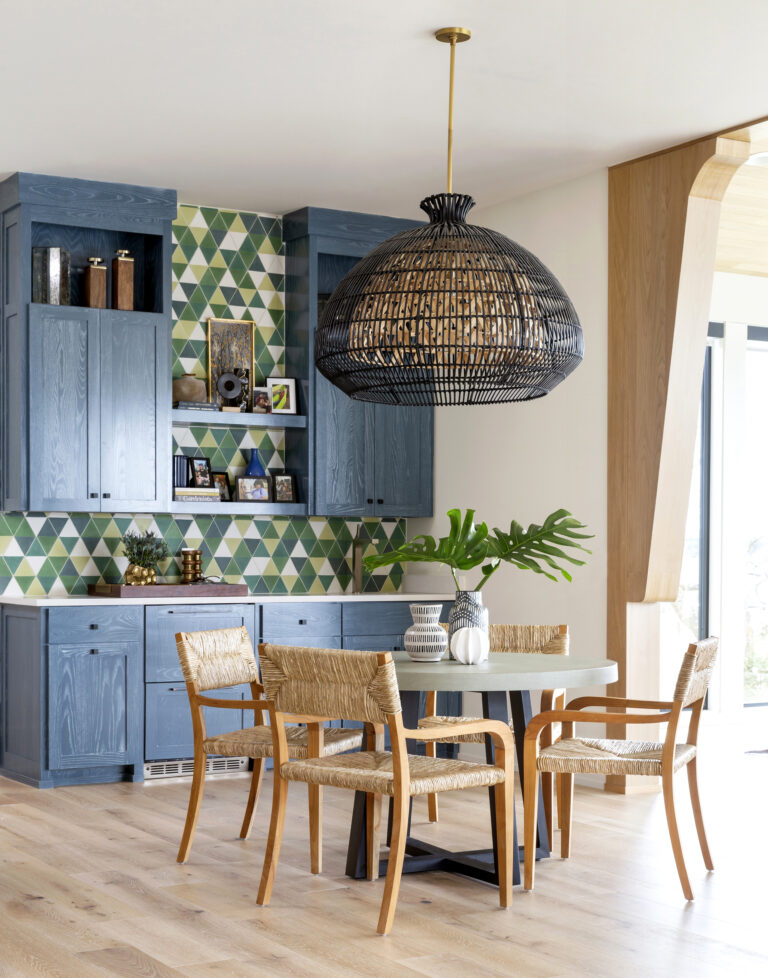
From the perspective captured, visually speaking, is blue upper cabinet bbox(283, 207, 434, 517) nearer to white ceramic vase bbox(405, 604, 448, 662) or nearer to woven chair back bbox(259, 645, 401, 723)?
white ceramic vase bbox(405, 604, 448, 662)

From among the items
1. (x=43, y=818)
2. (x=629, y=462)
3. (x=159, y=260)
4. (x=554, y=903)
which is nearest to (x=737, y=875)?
(x=554, y=903)

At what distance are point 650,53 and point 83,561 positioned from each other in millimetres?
3604

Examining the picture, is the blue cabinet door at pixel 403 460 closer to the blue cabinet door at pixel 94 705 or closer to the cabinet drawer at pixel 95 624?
the cabinet drawer at pixel 95 624

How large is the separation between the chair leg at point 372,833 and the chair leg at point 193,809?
600 mm

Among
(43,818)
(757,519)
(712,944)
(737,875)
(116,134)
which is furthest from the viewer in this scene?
(757,519)

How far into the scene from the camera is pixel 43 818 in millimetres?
5004

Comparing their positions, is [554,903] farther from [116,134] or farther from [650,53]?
[116,134]

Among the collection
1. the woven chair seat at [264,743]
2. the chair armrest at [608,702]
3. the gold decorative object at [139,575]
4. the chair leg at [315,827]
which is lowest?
the chair leg at [315,827]

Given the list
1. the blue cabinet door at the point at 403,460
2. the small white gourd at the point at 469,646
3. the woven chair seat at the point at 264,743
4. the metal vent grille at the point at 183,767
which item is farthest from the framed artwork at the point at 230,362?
the small white gourd at the point at 469,646

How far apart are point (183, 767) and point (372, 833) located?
212cm

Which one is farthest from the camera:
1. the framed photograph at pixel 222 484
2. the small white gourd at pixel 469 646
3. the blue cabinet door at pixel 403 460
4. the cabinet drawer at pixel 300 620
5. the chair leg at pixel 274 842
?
the blue cabinet door at pixel 403 460

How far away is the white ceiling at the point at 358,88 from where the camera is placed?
420 centimetres

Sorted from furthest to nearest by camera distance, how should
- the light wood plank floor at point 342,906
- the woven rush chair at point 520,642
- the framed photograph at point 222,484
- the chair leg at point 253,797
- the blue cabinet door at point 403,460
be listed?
the blue cabinet door at point 403,460 → the framed photograph at point 222,484 → the woven rush chair at point 520,642 → the chair leg at point 253,797 → the light wood plank floor at point 342,906

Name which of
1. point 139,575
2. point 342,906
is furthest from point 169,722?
point 342,906
